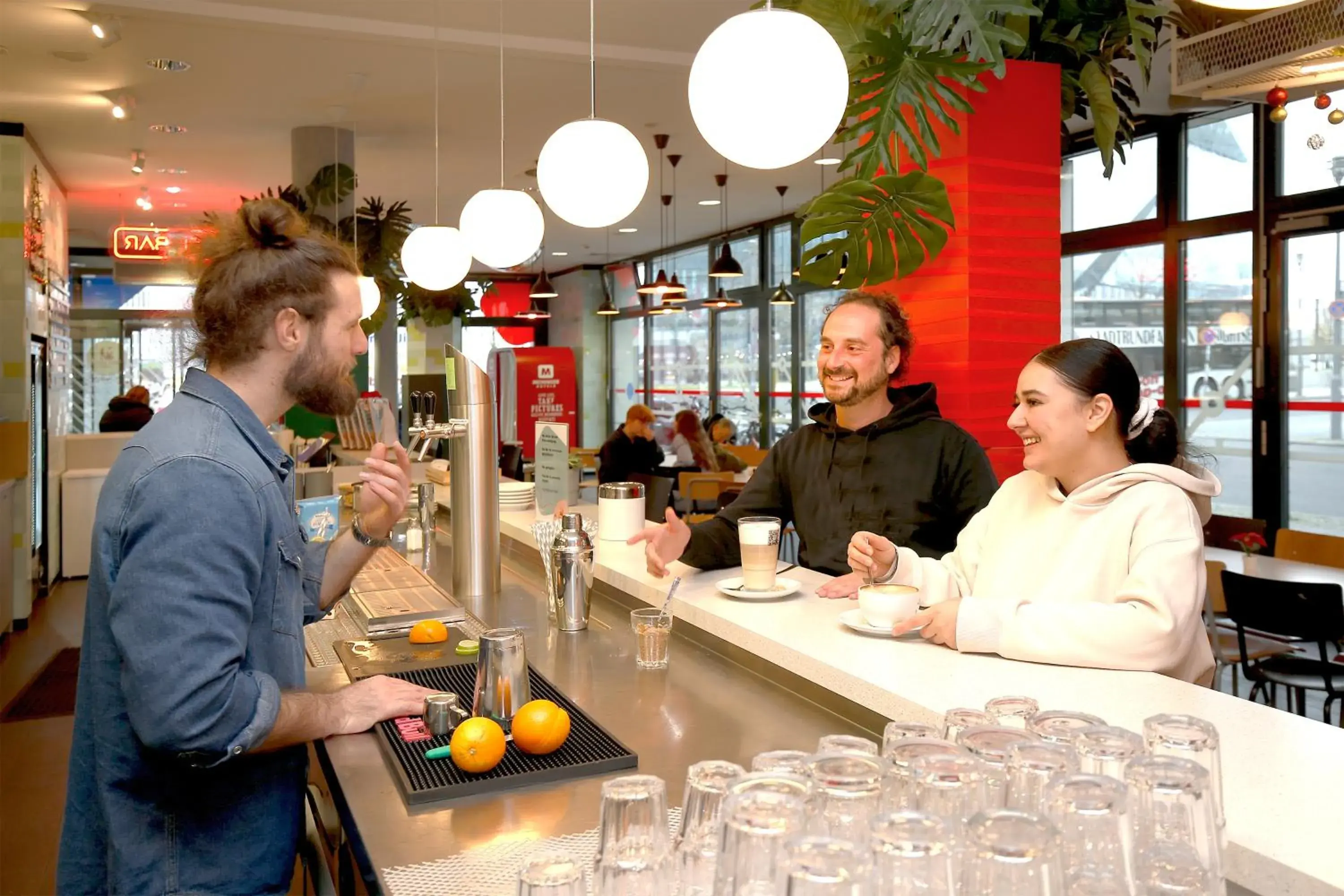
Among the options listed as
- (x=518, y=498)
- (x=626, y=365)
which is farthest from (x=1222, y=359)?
(x=626, y=365)

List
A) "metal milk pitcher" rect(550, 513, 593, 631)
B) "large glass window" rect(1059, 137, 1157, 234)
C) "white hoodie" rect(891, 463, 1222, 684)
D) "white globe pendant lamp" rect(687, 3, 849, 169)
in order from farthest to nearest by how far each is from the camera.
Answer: "large glass window" rect(1059, 137, 1157, 234), "metal milk pitcher" rect(550, 513, 593, 631), "white globe pendant lamp" rect(687, 3, 849, 169), "white hoodie" rect(891, 463, 1222, 684)

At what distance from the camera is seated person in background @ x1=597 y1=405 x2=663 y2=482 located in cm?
946

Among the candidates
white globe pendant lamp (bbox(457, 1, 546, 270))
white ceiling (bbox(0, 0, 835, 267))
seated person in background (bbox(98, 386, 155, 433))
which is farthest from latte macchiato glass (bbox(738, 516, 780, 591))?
seated person in background (bbox(98, 386, 155, 433))

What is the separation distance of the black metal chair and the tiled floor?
752mm

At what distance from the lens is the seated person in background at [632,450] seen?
9461 mm

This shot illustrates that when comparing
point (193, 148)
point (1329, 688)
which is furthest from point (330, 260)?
point (193, 148)

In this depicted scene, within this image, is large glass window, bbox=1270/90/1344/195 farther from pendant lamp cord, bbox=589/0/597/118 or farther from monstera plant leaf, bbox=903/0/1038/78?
pendant lamp cord, bbox=589/0/597/118

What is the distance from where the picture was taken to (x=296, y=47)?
6543 millimetres

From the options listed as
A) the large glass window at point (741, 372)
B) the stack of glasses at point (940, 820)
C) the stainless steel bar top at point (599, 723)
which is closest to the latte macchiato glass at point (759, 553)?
the stainless steel bar top at point (599, 723)

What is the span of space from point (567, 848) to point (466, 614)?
135cm

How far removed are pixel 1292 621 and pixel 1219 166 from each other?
4.41 m

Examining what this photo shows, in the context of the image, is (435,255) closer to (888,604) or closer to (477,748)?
(888,604)

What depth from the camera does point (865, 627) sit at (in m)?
1.95

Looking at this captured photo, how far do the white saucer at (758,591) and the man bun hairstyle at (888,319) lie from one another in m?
0.92
